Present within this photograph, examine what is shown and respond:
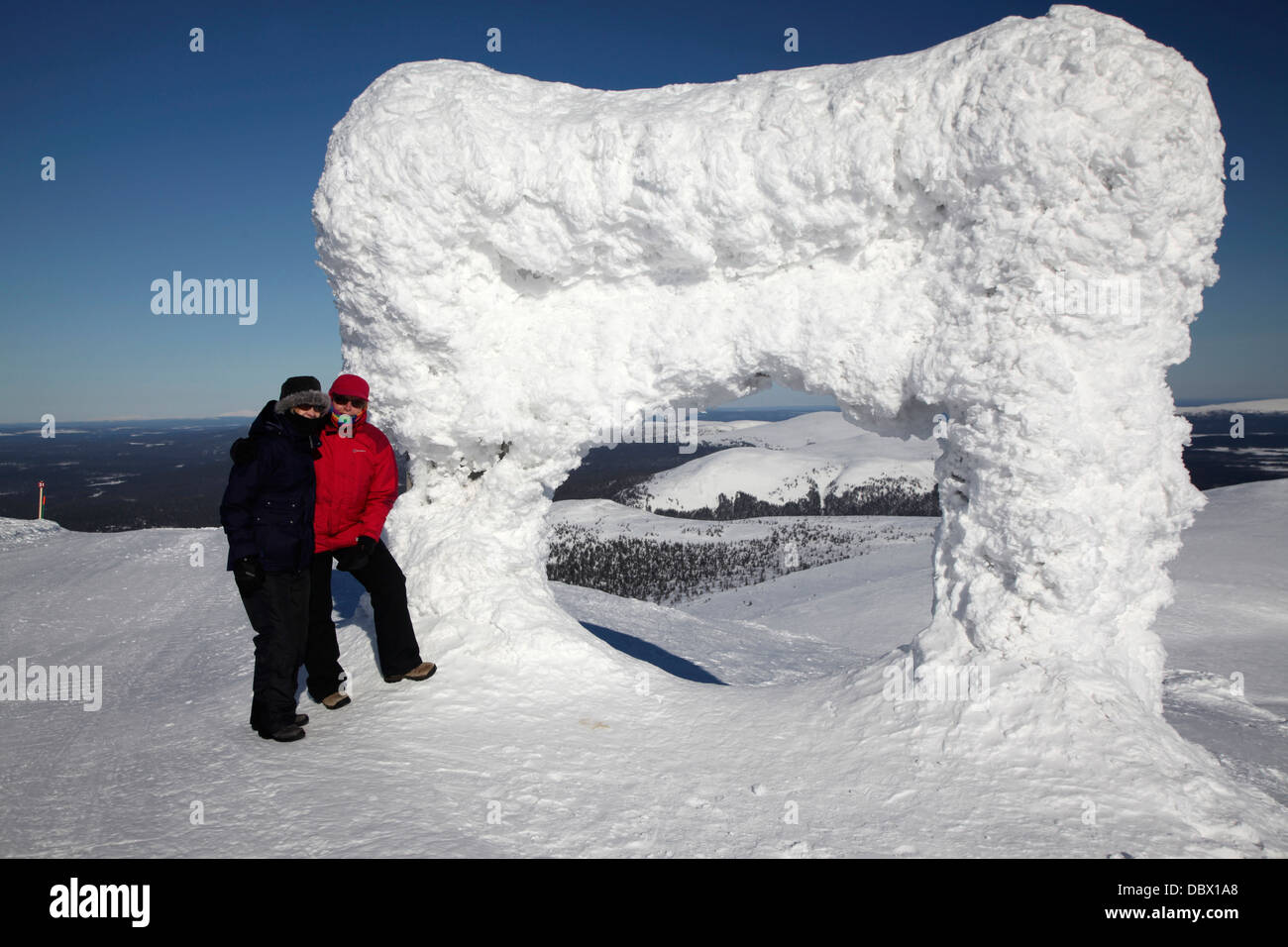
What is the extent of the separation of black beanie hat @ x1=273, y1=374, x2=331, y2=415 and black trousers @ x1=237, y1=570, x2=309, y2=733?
1053mm

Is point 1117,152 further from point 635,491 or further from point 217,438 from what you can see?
point 217,438

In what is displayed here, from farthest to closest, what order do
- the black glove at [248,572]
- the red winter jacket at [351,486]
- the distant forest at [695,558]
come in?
1. the distant forest at [695,558]
2. the red winter jacket at [351,486]
3. the black glove at [248,572]

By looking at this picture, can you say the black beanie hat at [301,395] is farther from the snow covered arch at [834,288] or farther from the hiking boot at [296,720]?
the hiking boot at [296,720]

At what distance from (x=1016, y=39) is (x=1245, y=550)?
16.9 m

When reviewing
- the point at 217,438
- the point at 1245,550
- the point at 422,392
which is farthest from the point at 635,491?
the point at 217,438

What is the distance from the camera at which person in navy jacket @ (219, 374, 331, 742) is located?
14.3ft

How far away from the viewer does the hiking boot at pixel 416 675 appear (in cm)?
525

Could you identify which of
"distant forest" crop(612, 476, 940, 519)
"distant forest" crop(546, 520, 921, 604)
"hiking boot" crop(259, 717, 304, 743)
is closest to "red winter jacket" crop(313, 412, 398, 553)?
"hiking boot" crop(259, 717, 304, 743)

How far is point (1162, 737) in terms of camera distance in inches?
159

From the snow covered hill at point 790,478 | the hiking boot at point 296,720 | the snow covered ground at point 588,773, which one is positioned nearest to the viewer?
the snow covered ground at point 588,773

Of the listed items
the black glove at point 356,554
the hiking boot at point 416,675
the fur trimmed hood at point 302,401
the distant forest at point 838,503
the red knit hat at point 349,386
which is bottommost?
the distant forest at point 838,503

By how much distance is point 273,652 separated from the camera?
4.48 m

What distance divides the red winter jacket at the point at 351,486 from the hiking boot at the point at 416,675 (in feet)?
3.33

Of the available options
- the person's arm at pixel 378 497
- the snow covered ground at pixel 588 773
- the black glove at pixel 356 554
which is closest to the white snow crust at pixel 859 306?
the snow covered ground at pixel 588 773
